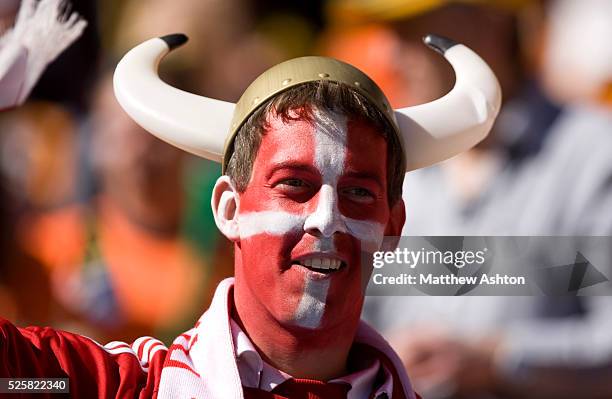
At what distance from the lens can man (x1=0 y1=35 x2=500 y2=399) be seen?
199cm

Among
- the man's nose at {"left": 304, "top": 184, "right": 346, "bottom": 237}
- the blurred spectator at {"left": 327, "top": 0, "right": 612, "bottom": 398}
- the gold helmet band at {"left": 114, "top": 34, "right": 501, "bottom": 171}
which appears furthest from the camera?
the blurred spectator at {"left": 327, "top": 0, "right": 612, "bottom": 398}

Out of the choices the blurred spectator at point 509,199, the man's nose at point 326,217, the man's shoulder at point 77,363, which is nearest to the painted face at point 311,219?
the man's nose at point 326,217

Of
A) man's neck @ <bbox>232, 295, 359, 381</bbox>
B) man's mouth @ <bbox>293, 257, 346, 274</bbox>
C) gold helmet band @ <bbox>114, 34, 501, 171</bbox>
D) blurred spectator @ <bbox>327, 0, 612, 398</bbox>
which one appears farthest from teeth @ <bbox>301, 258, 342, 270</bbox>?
blurred spectator @ <bbox>327, 0, 612, 398</bbox>

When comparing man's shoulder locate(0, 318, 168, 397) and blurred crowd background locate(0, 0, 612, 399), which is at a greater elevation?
man's shoulder locate(0, 318, 168, 397)

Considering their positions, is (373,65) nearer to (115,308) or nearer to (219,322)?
(115,308)

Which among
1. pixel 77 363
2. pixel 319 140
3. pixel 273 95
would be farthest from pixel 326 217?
pixel 77 363

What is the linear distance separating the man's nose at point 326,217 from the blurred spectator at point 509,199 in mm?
1273

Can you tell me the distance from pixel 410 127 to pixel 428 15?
1523mm

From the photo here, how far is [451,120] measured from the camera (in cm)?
218

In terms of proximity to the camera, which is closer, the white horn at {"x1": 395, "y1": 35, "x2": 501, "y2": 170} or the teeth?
the teeth

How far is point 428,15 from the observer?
11.8ft

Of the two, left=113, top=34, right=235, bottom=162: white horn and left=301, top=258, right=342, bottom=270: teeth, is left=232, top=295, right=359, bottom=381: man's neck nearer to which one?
left=301, top=258, right=342, bottom=270: teeth

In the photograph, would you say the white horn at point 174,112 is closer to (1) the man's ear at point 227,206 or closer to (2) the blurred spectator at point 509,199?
(1) the man's ear at point 227,206

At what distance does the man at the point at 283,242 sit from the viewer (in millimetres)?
1991
